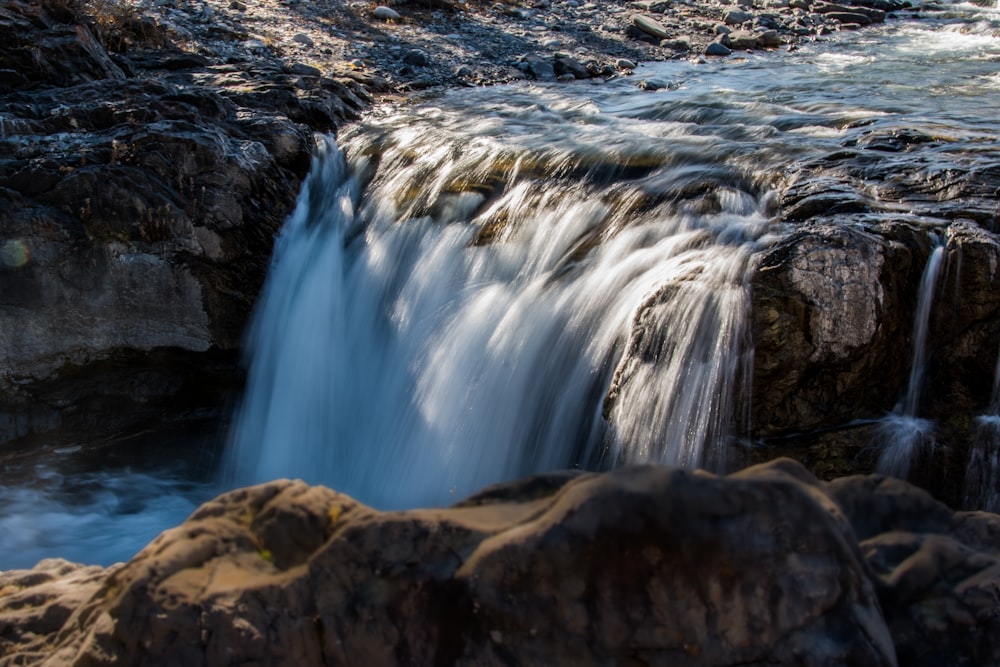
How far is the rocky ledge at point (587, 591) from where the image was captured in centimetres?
237

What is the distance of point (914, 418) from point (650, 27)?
1263cm

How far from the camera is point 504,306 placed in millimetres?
6180

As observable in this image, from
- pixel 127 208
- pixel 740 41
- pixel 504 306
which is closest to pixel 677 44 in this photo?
pixel 740 41

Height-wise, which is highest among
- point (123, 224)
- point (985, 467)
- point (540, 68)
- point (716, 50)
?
point (716, 50)

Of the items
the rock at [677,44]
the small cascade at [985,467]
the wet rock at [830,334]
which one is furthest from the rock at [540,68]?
the small cascade at [985,467]

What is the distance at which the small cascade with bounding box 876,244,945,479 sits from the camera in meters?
4.50

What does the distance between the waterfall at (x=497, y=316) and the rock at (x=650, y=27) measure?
7826 mm

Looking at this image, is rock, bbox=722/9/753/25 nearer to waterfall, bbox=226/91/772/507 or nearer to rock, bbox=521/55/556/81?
rock, bbox=521/55/556/81

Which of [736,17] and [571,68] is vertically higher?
[736,17]

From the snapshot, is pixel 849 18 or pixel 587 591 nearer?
pixel 587 591

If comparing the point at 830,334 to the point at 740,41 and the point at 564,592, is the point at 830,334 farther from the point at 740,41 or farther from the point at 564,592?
the point at 740,41

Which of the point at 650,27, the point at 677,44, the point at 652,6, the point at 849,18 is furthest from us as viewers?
the point at 652,6

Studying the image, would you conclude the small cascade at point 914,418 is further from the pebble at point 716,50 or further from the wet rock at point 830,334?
the pebble at point 716,50

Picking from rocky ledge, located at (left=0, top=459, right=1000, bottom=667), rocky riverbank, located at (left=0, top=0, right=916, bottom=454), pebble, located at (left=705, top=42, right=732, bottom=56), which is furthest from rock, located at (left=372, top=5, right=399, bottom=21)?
rocky ledge, located at (left=0, top=459, right=1000, bottom=667)
